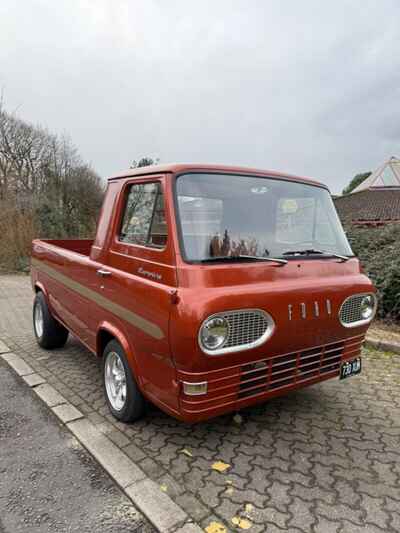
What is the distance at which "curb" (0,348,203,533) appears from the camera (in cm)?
213

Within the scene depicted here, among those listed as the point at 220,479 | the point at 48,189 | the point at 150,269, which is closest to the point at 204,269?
the point at 150,269

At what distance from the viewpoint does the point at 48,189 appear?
1834cm

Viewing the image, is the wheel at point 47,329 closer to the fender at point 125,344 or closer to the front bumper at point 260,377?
the fender at point 125,344

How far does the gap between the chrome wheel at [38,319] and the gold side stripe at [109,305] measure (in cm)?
60

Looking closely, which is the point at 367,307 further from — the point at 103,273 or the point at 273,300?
the point at 103,273

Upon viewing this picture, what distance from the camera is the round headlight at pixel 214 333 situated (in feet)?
7.30

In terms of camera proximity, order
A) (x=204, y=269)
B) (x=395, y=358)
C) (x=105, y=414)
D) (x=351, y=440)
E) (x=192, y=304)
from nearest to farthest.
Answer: (x=192, y=304), (x=204, y=269), (x=351, y=440), (x=105, y=414), (x=395, y=358)

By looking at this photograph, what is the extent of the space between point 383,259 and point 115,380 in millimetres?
5272

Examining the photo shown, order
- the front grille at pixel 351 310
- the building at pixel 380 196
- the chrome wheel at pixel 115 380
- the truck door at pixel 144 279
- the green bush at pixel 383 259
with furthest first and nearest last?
the building at pixel 380 196
the green bush at pixel 383 259
the chrome wheel at pixel 115 380
the front grille at pixel 351 310
the truck door at pixel 144 279

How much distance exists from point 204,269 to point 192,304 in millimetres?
260

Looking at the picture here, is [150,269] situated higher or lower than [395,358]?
higher

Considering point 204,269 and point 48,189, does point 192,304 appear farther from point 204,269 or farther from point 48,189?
point 48,189

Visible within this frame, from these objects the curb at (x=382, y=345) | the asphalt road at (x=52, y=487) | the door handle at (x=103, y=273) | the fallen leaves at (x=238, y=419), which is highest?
the door handle at (x=103, y=273)

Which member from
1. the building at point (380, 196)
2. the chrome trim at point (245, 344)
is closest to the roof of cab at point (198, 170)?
the chrome trim at point (245, 344)
